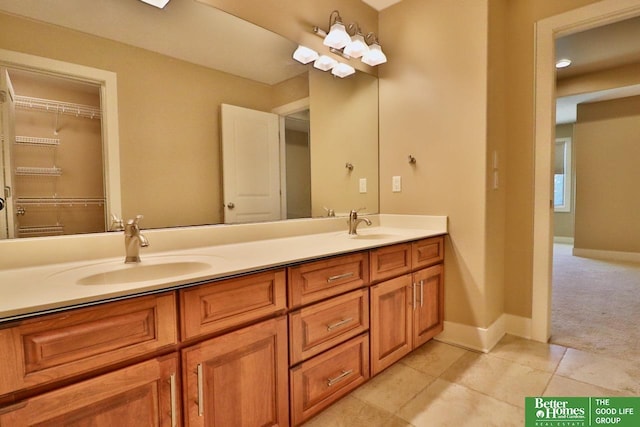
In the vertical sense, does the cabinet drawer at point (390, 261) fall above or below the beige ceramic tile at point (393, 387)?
above

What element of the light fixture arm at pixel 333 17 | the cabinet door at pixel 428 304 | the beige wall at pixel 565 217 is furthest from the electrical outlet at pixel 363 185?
the beige wall at pixel 565 217

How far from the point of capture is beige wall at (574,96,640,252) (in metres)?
4.76

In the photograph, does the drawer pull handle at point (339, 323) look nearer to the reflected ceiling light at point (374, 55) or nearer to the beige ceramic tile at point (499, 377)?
the beige ceramic tile at point (499, 377)

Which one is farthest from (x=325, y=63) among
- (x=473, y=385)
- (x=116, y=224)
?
(x=473, y=385)

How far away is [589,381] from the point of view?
1.72 metres

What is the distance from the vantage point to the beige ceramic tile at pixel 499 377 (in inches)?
64.7

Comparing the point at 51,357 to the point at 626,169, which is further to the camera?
the point at 626,169

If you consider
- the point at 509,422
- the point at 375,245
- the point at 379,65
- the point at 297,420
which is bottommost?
the point at 509,422

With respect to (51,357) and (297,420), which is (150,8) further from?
(297,420)

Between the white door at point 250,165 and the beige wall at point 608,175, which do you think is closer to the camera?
the white door at point 250,165

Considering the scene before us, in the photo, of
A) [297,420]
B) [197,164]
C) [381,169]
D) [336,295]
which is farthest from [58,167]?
[381,169]

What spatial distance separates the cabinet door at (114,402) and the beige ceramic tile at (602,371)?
6.59ft

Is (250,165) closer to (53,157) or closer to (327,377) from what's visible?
(53,157)

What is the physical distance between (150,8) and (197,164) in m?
0.72
